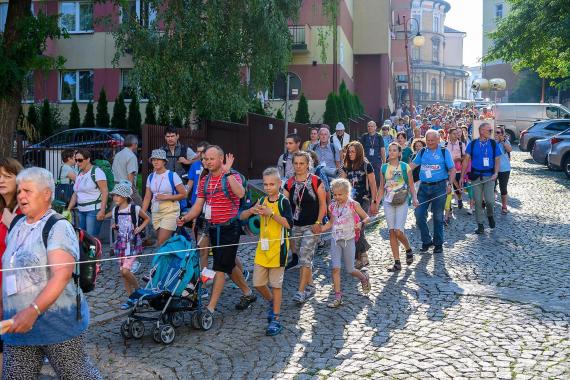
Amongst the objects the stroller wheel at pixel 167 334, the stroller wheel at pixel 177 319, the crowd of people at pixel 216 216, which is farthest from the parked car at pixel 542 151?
the stroller wheel at pixel 167 334

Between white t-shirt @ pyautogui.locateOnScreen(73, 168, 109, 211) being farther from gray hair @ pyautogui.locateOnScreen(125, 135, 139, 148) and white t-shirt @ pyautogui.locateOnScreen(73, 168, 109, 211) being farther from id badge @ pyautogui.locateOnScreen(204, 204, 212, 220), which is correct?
id badge @ pyautogui.locateOnScreen(204, 204, 212, 220)

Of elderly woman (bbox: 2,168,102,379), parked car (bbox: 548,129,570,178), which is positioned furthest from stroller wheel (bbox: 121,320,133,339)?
parked car (bbox: 548,129,570,178)

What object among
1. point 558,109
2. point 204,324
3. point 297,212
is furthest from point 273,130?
point 558,109

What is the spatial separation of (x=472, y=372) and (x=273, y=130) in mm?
16383

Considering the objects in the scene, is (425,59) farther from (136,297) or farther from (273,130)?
(136,297)

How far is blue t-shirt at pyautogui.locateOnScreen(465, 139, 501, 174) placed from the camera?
1364 centimetres

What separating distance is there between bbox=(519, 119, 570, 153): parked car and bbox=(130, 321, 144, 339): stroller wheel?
30.0 meters

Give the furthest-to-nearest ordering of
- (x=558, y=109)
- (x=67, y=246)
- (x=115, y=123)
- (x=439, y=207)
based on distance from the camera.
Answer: (x=558, y=109), (x=115, y=123), (x=439, y=207), (x=67, y=246)

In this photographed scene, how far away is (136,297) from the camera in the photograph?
7.34 m

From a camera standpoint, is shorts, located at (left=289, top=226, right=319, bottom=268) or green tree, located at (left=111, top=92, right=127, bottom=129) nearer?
shorts, located at (left=289, top=226, right=319, bottom=268)

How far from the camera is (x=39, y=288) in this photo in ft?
14.7

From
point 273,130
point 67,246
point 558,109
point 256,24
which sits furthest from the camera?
point 558,109

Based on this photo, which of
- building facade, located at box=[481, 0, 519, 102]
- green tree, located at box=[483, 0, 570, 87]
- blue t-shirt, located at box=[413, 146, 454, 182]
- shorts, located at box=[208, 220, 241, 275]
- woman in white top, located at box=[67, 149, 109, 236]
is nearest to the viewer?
shorts, located at box=[208, 220, 241, 275]

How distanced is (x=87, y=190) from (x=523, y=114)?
120 ft
